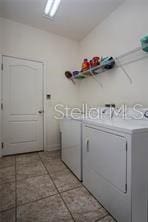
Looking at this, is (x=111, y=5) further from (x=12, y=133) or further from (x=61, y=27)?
(x=12, y=133)

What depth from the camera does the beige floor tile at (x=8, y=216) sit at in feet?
4.06

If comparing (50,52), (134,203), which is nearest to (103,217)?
(134,203)

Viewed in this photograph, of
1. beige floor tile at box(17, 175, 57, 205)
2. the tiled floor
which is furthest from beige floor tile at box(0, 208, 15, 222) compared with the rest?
beige floor tile at box(17, 175, 57, 205)

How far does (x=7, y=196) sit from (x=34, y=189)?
30cm

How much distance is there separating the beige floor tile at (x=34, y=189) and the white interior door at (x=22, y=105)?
3.85 ft

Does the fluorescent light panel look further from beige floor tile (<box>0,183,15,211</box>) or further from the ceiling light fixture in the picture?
beige floor tile (<box>0,183,15,211</box>)

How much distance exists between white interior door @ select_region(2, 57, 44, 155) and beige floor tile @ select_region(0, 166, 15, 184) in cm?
65

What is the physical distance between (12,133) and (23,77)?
4.01ft

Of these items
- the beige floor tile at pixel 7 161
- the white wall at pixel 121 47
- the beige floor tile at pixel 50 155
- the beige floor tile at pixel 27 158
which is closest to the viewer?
the white wall at pixel 121 47

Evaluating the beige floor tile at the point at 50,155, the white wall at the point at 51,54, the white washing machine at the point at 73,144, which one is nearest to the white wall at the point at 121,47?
the white wall at the point at 51,54

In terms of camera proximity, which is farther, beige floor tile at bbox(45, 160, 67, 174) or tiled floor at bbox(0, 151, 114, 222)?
beige floor tile at bbox(45, 160, 67, 174)

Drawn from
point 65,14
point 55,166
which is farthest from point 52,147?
point 65,14

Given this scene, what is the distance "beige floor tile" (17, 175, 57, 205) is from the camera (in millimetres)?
1534

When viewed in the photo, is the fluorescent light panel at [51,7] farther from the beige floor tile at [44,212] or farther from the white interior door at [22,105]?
the beige floor tile at [44,212]
